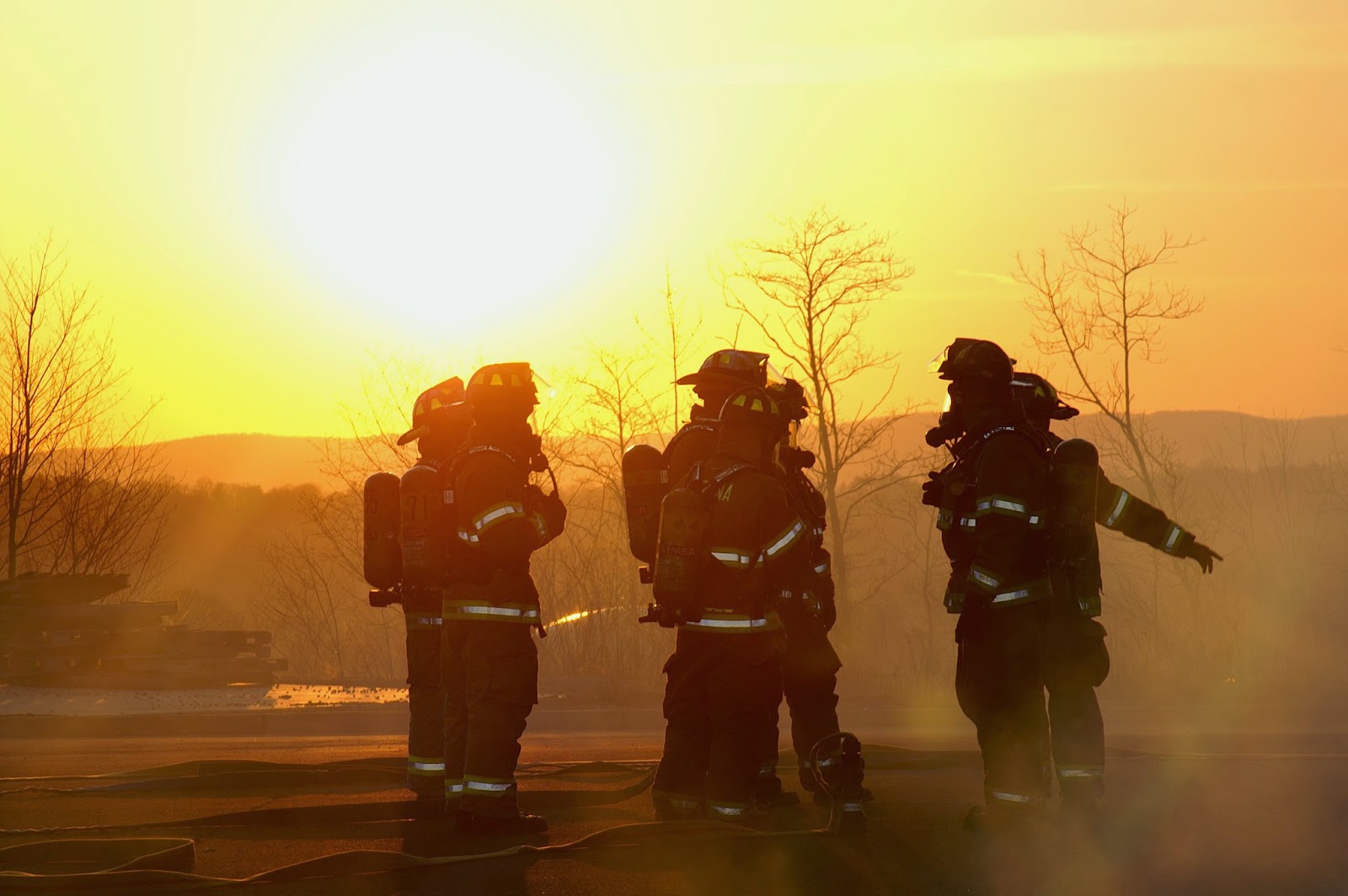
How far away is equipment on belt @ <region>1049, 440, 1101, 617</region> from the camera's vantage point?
7.60 m

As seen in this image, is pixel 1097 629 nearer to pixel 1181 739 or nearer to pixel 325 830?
pixel 325 830

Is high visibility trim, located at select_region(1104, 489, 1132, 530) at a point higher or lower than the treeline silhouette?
higher

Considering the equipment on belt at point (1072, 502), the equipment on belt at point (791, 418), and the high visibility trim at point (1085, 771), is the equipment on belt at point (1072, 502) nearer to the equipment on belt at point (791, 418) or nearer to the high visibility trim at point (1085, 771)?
the high visibility trim at point (1085, 771)

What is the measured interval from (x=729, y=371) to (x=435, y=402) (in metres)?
1.83

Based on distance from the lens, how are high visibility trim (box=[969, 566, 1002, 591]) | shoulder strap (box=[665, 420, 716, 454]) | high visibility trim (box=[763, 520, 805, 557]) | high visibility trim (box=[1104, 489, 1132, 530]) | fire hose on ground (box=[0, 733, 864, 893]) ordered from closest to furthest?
fire hose on ground (box=[0, 733, 864, 893]), high visibility trim (box=[969, 566, 1002, 591]), high visibility trim (box=[763, 520, 805, 557]), high visibility trim (box=[1104, 489, 1132, 530]), shoulder strap (box=[665, 420, 716, 454])

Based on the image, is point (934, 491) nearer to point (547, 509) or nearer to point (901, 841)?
point (901, 841)

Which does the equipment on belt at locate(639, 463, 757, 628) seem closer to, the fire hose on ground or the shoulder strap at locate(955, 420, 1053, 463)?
the fire hose on ground

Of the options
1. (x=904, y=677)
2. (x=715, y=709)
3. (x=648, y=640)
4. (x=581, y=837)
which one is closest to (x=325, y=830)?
(x=581, y=837)

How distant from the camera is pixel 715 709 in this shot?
7496 millimetres

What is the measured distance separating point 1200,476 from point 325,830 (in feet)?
213

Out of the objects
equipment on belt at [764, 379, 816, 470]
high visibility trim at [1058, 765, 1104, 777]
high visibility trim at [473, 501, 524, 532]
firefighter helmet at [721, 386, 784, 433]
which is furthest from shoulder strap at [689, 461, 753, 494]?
high visibility trim at [1058, 765, 1104, 777]

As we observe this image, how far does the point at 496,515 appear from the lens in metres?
7.56

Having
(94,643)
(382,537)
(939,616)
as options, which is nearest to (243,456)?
(939,616)

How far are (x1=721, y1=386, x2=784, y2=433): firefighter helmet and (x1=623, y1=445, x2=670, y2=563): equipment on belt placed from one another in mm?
909
